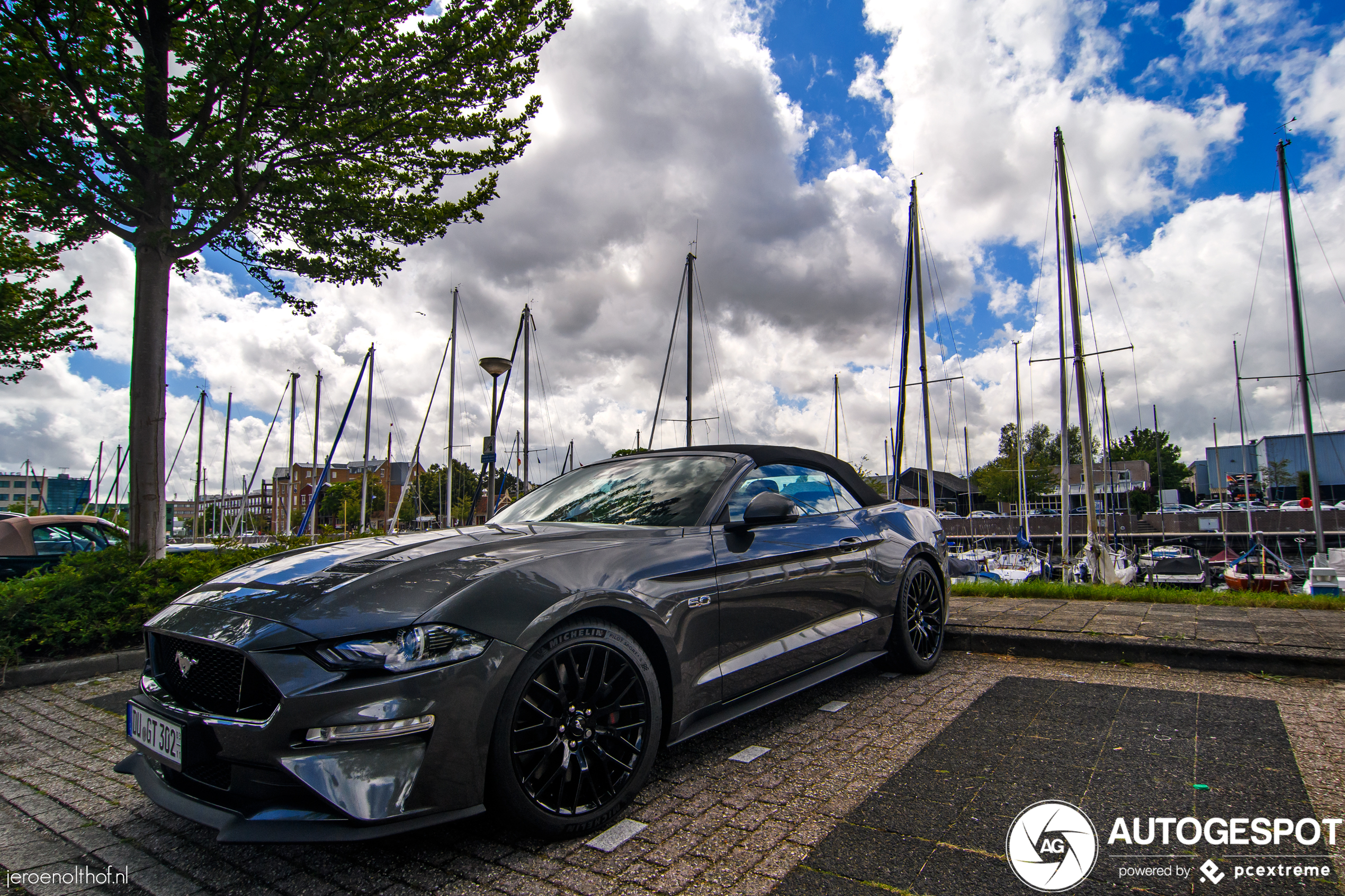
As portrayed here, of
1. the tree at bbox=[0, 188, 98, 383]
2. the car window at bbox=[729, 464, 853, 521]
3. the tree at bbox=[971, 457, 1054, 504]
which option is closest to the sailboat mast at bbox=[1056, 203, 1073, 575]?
the car window at bbox=[729, 464, 853, 521]

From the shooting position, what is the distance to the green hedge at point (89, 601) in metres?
4.72

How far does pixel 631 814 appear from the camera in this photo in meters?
2.38

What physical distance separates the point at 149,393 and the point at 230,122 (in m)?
2.65

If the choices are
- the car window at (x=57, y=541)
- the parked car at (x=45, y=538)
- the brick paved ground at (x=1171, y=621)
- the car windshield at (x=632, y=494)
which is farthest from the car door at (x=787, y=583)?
the car window at (x=57, y=541)

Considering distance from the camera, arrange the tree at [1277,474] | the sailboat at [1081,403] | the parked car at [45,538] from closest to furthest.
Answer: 1. the parked car at [45,538]
2. the sailboat at [1081,403]
3. the tree at [1277,474]

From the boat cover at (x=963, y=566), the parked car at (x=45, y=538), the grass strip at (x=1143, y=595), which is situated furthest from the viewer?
the boat cover at (x=963, y=566)

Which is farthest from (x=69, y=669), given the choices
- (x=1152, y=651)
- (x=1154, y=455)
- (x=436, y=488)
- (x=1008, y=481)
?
(x=1154, y=455)

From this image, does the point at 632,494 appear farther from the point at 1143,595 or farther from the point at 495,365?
the point at 495,365

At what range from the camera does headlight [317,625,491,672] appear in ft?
6.32

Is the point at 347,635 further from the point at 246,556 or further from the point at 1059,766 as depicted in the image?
the point at 246,556

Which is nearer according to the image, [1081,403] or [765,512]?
[765,512]

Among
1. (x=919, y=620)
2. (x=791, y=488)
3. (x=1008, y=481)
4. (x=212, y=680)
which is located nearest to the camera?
(x=212, y=680)

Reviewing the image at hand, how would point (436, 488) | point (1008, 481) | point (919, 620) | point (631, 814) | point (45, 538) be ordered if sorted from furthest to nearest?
1. point (436, 488)
2. point (1008, 481)
3. point (45, 538)
4. point (919, 620)
5. point (631, 814)

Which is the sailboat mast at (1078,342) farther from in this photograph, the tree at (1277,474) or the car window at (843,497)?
the tree at (1277,474)
